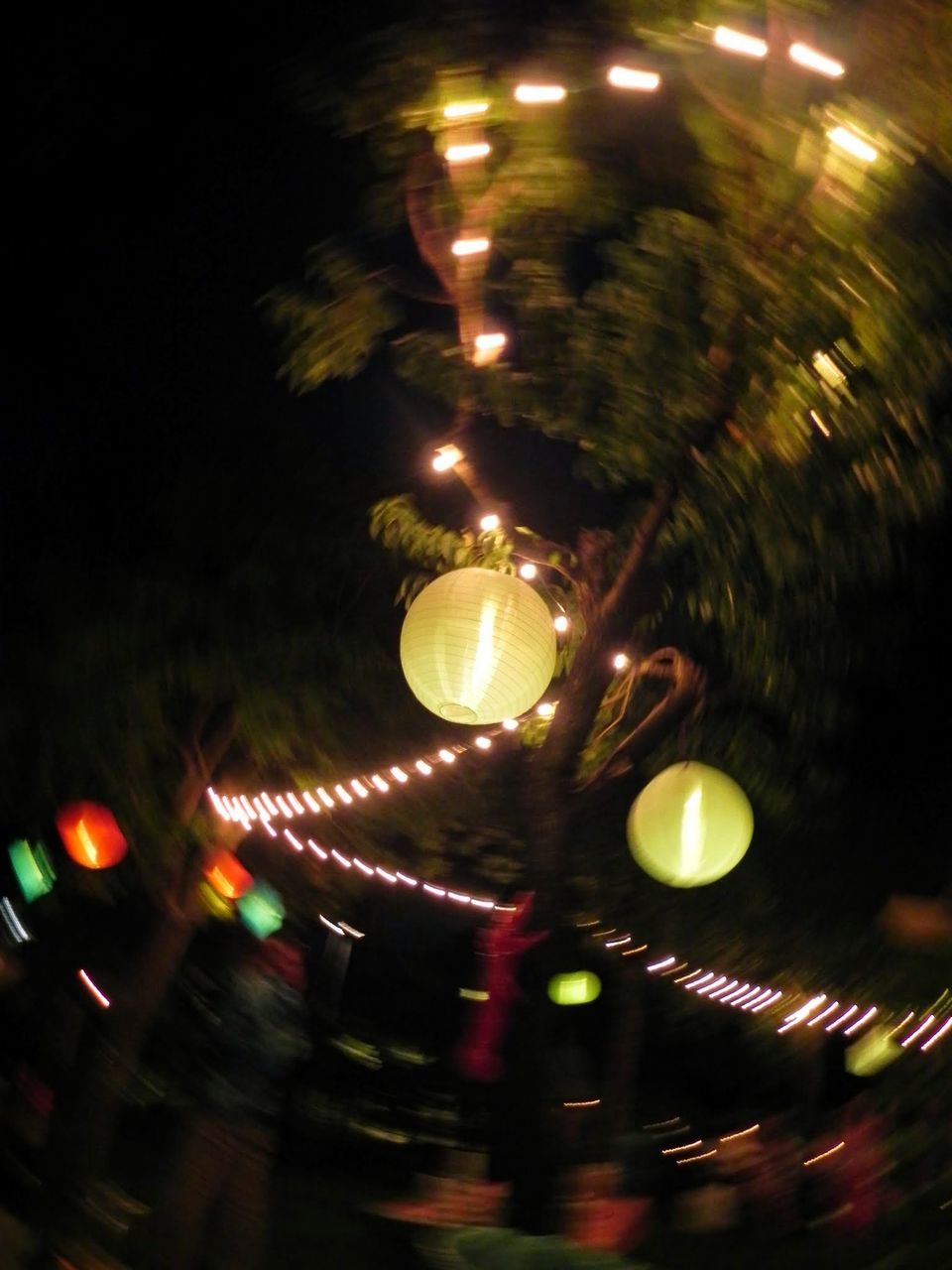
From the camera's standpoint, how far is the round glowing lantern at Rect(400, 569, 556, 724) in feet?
9.36

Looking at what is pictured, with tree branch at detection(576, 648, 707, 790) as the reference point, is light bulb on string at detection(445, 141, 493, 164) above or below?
above

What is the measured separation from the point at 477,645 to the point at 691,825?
898mm

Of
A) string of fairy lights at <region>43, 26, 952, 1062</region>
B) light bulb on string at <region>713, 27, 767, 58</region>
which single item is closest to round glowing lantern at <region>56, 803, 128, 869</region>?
string of fairy lights at <region>43, 26, 952, 1062</region>

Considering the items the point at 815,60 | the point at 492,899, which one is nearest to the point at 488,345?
the point at 815,60

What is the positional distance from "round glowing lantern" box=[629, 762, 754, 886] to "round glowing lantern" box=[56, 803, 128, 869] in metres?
2.15

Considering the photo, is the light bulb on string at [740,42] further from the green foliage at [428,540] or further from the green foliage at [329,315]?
the green foliage at [428,540]

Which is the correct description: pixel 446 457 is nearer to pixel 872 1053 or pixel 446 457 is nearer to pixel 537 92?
pixel 537 92

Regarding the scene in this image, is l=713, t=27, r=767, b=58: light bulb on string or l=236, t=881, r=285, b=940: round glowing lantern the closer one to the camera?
l=713, t=27, r=767, b=58: light bulb on string

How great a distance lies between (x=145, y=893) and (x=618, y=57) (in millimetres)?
3513

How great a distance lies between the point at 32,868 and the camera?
4.15 metres

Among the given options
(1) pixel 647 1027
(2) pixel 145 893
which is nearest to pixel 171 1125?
(2) pixel 145 893

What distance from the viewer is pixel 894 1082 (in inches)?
168

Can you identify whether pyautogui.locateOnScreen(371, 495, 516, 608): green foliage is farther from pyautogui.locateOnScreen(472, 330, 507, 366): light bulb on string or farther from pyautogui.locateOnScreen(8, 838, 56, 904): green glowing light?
pyautogui.locateOnScreen(8, 838, 56, 904): green glowing light

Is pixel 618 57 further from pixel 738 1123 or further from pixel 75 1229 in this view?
pixel 738 1123
